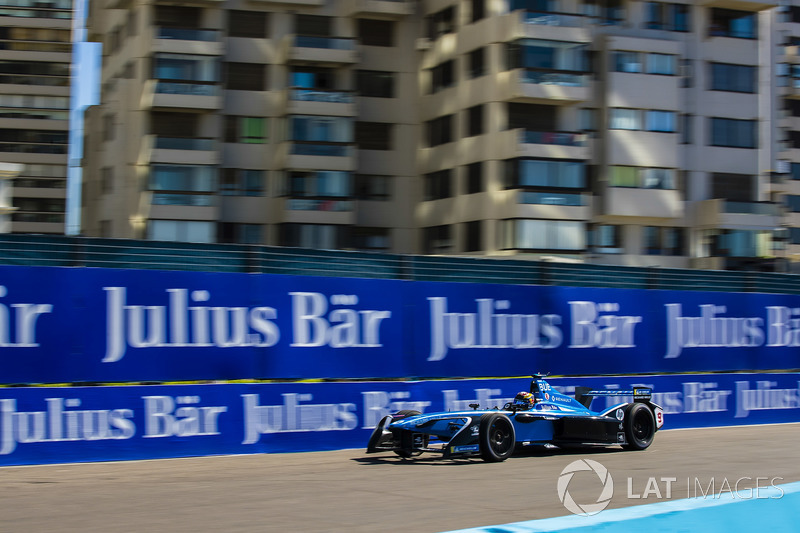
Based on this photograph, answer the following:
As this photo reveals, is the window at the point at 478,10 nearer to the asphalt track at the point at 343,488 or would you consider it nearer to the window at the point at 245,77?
the window at the point at 245,77

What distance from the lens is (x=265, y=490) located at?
9109mm

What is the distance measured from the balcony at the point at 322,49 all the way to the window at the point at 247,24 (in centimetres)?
122

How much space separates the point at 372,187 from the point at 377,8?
747 cm

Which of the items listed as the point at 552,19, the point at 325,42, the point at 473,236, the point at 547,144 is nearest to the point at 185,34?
the point at 325,42

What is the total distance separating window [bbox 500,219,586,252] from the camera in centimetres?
3622

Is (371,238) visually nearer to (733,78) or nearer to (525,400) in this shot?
(733,78)

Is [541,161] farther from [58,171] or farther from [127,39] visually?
[58,171]

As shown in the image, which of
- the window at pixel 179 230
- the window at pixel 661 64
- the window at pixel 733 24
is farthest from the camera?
the window at pixel 733 24

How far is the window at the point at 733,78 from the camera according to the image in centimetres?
4178

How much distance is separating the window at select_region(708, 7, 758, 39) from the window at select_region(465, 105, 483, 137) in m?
12.4

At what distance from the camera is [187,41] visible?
36469mm

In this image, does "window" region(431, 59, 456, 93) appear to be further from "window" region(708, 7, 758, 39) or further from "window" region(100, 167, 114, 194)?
"window" region(100, 167, 114, 194)

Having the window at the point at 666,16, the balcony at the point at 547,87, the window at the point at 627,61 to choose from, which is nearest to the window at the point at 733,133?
the window at the point at 666,16

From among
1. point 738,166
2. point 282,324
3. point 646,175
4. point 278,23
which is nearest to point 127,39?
point 278,23
